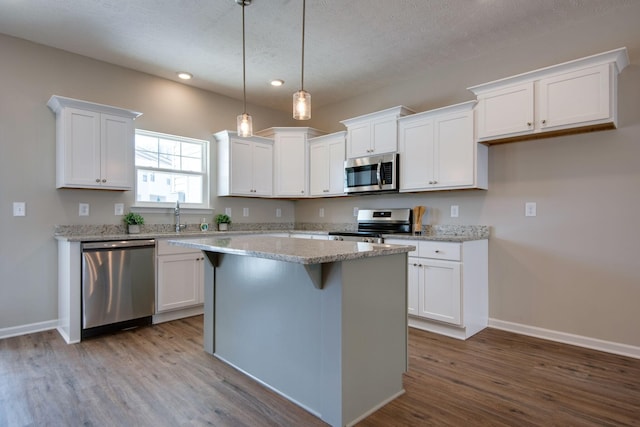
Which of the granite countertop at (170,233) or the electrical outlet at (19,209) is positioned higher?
the electrical outlet at (19,209)

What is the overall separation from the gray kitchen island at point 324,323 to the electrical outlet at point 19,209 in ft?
6.09

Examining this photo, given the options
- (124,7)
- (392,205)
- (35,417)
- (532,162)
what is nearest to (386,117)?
(392,205)

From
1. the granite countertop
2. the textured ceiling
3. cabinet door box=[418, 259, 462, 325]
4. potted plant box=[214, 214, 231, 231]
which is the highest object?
the textured ceiling

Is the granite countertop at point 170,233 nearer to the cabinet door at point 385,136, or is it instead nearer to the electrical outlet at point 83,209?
the electrical outlet at point 83,209

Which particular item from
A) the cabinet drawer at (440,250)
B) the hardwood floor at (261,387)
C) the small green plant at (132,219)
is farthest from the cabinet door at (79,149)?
the cabinet drawer at (440,250)

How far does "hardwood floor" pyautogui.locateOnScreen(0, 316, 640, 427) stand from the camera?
1.89m

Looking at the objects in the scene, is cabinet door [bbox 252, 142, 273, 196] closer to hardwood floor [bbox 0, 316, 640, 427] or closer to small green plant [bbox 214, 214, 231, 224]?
small green plant [bbox 214, 214, 231, 224]

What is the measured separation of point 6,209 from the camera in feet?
10.4

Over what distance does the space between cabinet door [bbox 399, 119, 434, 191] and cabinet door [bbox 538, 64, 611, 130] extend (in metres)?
1.02

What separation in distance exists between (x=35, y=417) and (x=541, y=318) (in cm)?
376

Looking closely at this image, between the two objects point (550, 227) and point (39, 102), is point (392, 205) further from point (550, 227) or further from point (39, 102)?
point (39, 102)

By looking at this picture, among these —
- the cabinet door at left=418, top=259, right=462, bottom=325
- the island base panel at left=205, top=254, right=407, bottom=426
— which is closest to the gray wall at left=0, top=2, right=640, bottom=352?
the cabinet door at left=418, top=259, right=462, bottom=325

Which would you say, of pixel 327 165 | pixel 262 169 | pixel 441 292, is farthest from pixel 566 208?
pixel 262 169

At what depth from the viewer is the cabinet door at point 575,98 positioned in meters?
2.64
